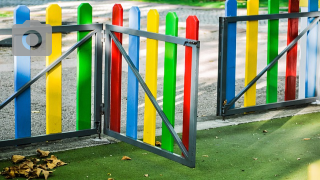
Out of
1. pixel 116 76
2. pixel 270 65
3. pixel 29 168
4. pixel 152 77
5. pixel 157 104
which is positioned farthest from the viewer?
pixel 270 65

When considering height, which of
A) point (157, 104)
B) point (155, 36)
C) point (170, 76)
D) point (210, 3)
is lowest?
point (157, 104)

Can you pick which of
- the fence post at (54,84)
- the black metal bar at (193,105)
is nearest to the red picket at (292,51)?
the black metal bar at (193,105)

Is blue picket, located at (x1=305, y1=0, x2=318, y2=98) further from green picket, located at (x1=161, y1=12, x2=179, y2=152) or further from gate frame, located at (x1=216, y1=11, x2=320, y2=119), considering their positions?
green picket, located at (x1=161, y1=12, x2=179, y2=152)

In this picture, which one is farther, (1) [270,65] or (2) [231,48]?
(1) [270,65]

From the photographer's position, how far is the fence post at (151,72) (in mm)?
5891

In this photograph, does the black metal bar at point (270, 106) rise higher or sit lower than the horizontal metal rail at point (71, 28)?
lower

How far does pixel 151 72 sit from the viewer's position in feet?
19.6

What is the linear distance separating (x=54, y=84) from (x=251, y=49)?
261 centimetres

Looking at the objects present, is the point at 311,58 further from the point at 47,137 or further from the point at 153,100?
the point at 47,137

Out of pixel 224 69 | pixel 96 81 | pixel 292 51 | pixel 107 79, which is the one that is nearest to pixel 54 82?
pixel 96 81

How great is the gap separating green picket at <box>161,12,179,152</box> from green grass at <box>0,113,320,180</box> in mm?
211

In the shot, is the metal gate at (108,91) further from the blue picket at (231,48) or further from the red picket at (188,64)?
the blue picket at (231,48)

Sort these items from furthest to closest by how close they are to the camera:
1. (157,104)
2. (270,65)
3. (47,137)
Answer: (270,65), (47,137), (157,104)

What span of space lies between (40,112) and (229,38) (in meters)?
2.50
